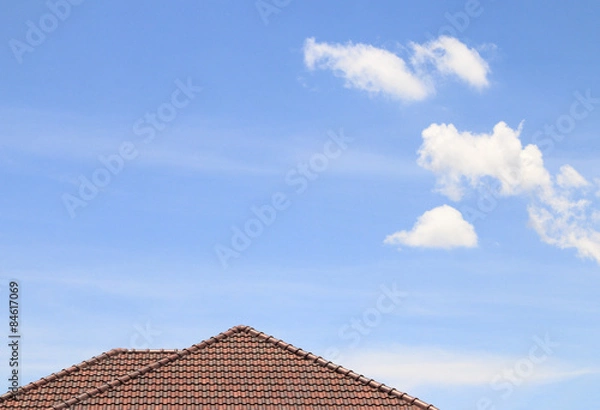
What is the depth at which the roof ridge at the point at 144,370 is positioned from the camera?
26.0 metres

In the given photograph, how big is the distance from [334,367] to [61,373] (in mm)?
9941

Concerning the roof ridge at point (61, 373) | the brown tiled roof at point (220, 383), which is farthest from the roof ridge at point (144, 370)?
the roof ridge at point (61, 373)

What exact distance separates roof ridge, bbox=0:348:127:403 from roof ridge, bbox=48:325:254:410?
2165mm

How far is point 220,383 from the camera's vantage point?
26.7 meters

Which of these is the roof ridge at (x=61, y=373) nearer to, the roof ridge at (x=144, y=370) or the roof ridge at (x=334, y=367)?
the roof ridge at (x=144, y=370)

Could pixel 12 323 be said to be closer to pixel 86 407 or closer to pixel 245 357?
pixel 86 407

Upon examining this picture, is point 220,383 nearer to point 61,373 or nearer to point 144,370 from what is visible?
point 144,370

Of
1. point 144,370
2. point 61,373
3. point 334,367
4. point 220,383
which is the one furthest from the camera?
point 61,373

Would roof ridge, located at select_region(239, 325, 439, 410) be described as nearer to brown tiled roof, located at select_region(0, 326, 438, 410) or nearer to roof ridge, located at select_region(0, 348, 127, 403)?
brown tiled roof, located at select_region(0, 326, 438, 410)

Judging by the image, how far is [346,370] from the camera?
2814 cm

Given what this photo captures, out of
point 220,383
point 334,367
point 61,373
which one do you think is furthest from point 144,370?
point 334,367

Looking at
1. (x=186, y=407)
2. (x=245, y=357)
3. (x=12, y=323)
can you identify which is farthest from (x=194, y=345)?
(x=12, y=323)

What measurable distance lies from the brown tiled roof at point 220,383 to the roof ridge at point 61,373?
36 millimetres

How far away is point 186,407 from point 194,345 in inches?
149
